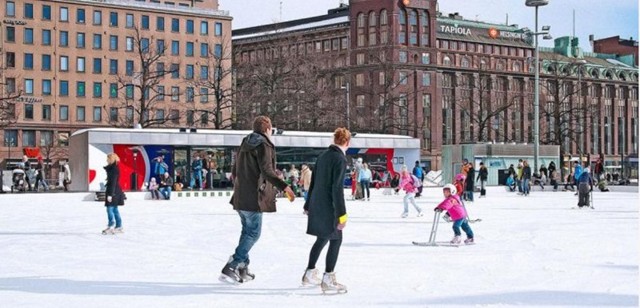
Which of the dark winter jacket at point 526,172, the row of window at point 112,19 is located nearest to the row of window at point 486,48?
the row of window at point 112,19

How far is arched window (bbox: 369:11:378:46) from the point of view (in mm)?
91500

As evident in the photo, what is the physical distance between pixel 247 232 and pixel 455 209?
5.23 meters

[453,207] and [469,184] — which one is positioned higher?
[453,207]

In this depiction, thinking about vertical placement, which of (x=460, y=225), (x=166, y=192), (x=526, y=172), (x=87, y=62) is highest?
(x=87, y=62)

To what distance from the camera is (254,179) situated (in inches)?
350

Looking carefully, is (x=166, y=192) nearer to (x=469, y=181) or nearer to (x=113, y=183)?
(x=469, y=181)

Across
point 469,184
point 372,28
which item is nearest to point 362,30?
point 372,28

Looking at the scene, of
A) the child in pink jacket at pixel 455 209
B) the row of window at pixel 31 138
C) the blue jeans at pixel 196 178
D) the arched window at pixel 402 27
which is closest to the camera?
the child in pink jacket at pixel 455 209

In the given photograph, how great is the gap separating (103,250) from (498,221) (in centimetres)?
962

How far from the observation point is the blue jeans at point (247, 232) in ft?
29.4

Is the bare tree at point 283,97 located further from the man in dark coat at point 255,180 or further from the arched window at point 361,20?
the man in dark coat at point 255,180

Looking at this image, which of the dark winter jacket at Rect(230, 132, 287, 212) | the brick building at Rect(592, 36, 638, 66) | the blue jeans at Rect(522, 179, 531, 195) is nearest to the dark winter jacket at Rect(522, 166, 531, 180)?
the blue jeans at Rect(522, 179, 531, 195)

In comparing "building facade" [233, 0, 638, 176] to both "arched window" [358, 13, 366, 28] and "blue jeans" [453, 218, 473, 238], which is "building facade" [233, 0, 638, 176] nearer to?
"arched window" [358, 13, 366, 28]

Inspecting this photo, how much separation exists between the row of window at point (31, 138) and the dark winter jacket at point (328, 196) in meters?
73.2
